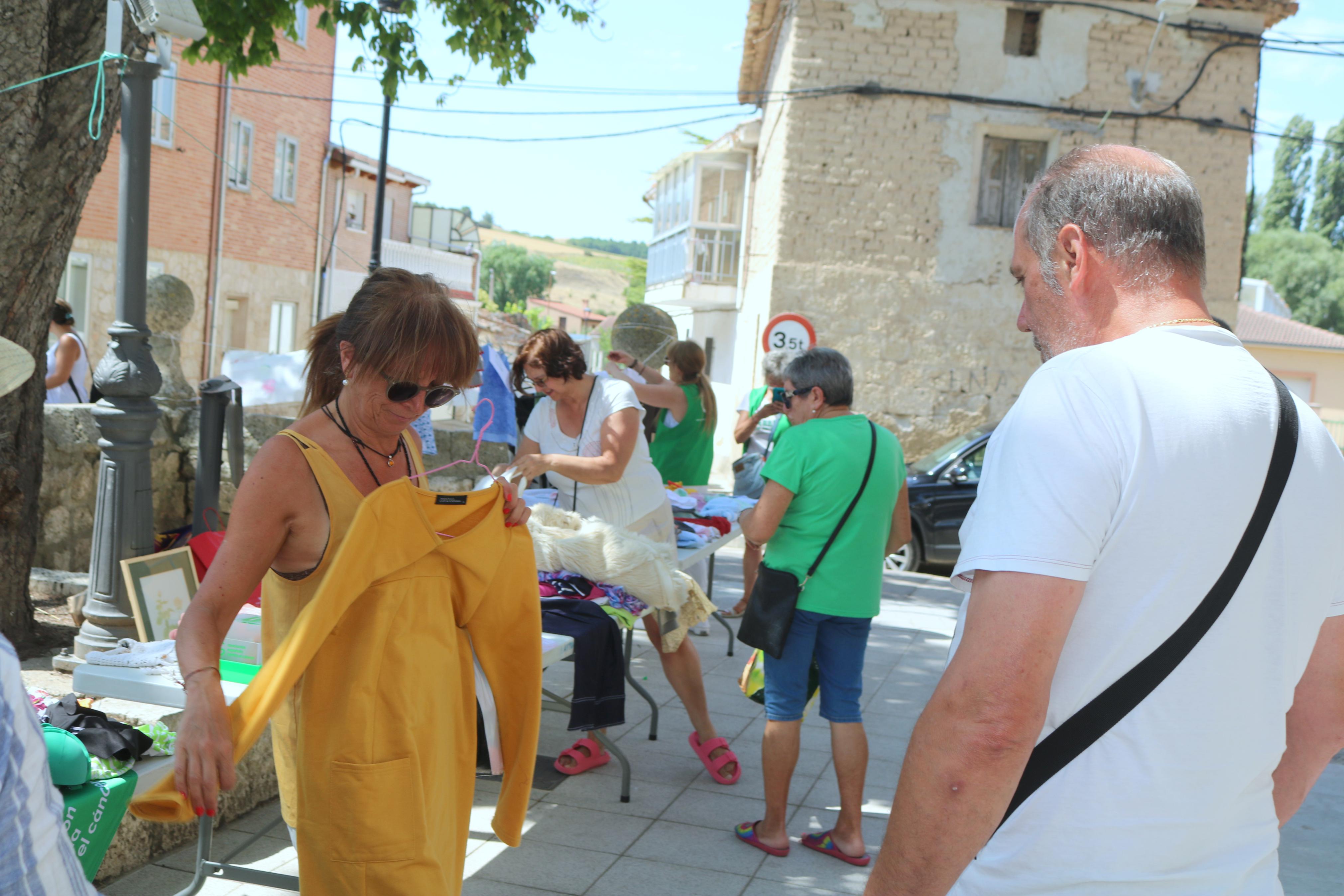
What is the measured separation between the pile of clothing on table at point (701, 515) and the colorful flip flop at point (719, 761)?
105 cm

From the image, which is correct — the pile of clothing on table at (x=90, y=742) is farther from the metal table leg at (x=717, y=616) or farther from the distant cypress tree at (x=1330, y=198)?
the distant cypress tree at (x=1330, y=198)

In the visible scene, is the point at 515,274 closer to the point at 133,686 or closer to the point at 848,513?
the point at 848,513

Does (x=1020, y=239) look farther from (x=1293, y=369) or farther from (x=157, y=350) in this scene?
(x=1293, y=369)

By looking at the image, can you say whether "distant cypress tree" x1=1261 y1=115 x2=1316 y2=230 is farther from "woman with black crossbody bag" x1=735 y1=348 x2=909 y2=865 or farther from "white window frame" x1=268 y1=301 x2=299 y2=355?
"woman with black crossbody bag" x1=735 y1=348 x2=909 y2=865

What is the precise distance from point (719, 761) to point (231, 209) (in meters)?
20.9

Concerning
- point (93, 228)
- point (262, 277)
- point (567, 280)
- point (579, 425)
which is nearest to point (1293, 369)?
point (262, 277)

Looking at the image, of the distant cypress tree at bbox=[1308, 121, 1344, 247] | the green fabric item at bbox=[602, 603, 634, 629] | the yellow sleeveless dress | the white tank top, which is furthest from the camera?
the distant cypress tree at bbox=[1308, 121, 1344, 247]

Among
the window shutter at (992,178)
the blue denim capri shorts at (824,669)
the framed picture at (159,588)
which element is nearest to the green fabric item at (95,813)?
the framed picture at (159,588)

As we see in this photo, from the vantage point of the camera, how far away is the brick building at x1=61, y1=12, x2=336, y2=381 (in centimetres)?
1912

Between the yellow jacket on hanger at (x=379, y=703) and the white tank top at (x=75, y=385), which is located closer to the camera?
the yellow jacket on hanger at (x=379, y=703)

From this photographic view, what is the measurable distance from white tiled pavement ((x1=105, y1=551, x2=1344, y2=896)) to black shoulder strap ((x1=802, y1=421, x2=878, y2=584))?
103 centimetres

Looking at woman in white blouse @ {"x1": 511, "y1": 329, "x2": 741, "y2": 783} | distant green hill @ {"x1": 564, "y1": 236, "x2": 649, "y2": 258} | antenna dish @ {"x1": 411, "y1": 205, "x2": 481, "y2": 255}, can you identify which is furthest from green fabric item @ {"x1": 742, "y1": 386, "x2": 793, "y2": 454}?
distant green hill @ {"x1": 564, "y1": 236, "x2": 649, "y2": 258}

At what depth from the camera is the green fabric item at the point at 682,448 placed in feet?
25.1

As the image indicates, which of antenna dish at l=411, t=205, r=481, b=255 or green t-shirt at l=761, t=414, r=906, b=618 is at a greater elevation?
antenna dish at l=411, t=205, r=481, b=255
